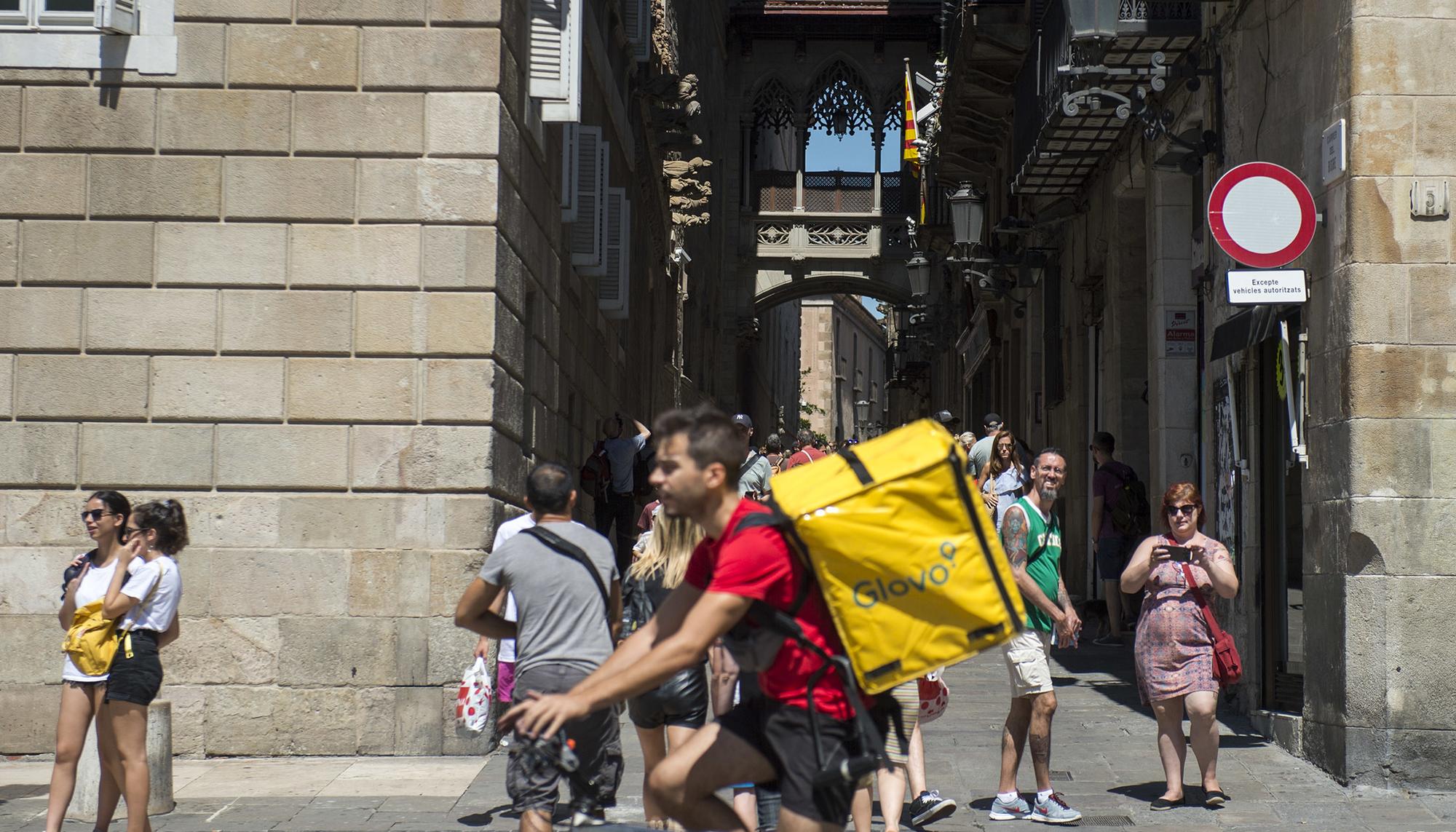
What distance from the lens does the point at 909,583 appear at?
4074 mm

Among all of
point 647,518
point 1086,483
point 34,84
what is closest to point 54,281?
point 34,84

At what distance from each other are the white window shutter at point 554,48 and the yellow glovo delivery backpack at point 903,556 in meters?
8.21

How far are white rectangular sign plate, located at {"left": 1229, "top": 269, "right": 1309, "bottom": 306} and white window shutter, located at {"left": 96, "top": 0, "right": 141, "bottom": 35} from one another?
21.7 feet

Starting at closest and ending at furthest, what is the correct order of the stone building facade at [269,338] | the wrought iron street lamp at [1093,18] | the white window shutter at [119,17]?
the stone building facade at [269,338]
the white window shutter at [119,17]
the wrought iron street lamp at [1093,18]

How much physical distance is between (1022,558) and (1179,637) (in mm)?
865

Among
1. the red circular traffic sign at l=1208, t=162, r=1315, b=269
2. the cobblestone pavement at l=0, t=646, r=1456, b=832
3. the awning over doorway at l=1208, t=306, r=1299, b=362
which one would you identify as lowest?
the cobblestone pavement at l=0, t=646, r=1456, b=832

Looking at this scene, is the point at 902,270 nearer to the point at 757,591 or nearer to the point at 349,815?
the point at 349,815

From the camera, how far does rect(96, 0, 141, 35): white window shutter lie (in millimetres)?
10484

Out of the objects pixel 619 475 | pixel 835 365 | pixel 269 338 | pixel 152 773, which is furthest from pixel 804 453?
pixel 835 365

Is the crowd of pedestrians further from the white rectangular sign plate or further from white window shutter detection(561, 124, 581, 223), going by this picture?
white window shutter detection(561, 124, 581, 223)

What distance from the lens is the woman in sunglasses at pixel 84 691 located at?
722 cm

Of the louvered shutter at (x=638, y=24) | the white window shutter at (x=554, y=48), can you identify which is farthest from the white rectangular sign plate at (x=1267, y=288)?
the louvered shutter at (x=638, y=24)

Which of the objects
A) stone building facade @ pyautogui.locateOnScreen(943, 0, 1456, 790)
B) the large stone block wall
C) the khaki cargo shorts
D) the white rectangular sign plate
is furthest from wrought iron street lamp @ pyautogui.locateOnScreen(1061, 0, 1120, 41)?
the khaki cargo shorts

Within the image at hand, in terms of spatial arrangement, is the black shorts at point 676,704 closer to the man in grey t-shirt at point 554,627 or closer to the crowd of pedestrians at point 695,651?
the crowd of pedestrians at point 695,651
